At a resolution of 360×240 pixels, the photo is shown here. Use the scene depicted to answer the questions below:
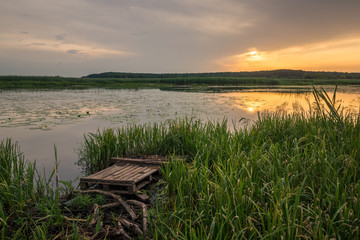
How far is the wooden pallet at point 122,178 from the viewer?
4.70 m

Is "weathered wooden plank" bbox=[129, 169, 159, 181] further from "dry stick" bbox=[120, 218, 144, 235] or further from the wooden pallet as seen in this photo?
"dry stick" bbox=[120, 218, 144, 235]

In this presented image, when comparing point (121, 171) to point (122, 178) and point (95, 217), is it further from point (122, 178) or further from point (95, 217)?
point (95, 217)

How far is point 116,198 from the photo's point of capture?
4320 mm

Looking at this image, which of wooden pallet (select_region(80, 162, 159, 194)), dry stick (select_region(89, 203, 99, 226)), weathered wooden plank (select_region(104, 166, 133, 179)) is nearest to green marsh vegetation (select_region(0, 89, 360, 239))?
dry stick (select_region(89, 203, 99, 226))

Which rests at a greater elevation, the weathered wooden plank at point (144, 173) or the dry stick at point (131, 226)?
the weathered wooden plank at point (144, 173)

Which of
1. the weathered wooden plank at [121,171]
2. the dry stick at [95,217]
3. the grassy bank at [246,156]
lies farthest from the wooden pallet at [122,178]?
the dry stick at [95,217]

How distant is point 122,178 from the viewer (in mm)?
4895

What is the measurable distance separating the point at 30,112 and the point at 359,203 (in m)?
16.7

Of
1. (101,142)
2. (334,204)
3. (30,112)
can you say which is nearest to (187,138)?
(101,142)

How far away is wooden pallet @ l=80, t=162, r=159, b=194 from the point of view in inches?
185

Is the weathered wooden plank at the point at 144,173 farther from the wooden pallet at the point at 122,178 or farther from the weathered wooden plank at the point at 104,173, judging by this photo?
the weathered wooden plank at the point at 104,173

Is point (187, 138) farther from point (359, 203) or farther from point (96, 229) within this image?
point (359, 203)

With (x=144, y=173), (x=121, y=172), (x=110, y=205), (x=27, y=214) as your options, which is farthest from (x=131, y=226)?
(x=121, y=172)

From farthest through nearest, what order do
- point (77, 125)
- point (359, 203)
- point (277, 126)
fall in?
1. point (77, 125)
2. point (277, 126)
3. point (359, 203)
